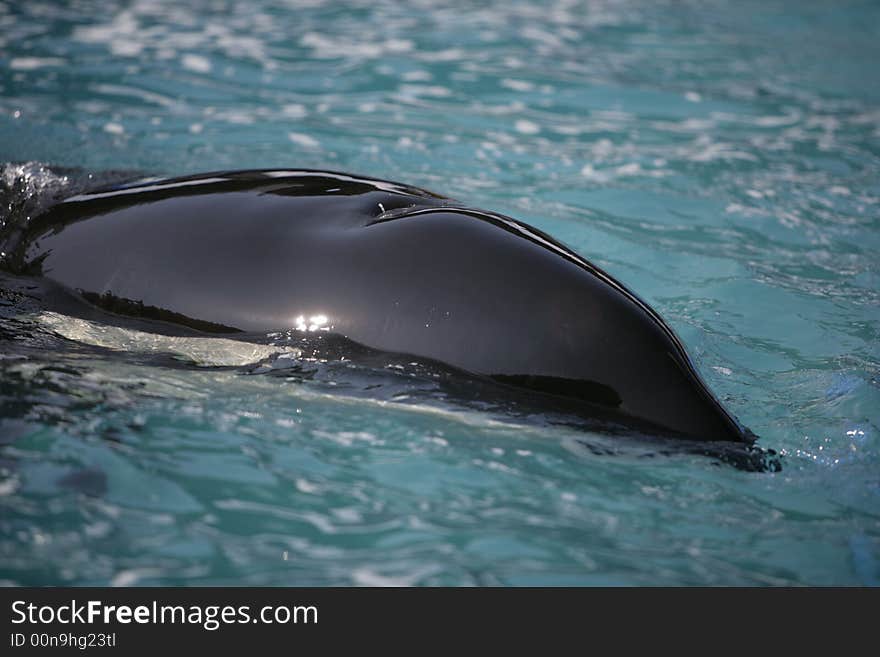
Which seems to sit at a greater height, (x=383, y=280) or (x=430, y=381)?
(x=383, y=280)

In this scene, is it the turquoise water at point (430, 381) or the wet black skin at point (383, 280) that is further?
the wet black skin at point (383, 280)

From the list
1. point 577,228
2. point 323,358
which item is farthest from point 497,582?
point 577,228

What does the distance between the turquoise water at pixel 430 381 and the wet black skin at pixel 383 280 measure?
15cm

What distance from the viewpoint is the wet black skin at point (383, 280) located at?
3.15m

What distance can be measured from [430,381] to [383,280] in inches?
13.8

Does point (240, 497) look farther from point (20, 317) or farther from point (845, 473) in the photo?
point (845, 473)

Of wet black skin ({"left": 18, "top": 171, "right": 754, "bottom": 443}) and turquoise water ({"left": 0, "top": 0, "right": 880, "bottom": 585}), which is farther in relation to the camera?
wet black skin ({"left": 18, "top": 171, "right": 754, "bottom": 443})

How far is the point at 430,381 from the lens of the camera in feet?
10.7

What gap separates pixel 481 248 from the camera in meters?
3.31

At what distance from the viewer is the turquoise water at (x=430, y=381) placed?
2867 mm

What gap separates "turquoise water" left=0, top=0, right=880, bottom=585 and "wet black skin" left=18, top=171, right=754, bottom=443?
15 cm

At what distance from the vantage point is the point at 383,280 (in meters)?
3.33

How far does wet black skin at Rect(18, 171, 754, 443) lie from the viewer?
124 inches

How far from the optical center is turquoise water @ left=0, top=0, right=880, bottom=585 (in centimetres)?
287
